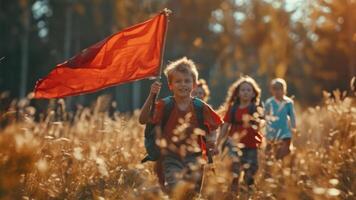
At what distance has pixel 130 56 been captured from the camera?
23.1 feet

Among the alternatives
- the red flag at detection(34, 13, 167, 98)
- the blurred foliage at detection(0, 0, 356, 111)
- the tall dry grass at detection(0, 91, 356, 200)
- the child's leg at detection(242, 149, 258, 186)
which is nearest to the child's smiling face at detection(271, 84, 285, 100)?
the tall dry grass at detection(0, 91, 356, 200)

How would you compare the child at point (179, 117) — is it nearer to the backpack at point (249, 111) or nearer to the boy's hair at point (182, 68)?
the boy's hair at point (182, 68)

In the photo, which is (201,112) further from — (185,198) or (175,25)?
(175,25)

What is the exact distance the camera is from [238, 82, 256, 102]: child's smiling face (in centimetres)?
917

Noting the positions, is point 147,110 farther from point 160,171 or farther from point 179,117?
point 160,171

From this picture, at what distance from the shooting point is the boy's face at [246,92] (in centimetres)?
917

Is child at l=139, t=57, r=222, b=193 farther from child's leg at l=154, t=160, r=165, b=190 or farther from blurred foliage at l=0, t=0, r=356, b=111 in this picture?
blurred foliage at l=0, t=0, r=356, b=111

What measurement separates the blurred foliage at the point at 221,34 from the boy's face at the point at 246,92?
14943mm

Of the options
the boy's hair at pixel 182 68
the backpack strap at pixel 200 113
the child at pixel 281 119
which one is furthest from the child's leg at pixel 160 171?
the child at pixel 281 119

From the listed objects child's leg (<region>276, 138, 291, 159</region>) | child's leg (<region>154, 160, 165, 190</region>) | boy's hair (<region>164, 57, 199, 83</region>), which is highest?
boy's hair (<region>164, 57, 199, 83</region>)

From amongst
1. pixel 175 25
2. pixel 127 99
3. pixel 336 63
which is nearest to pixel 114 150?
pixel 336 63

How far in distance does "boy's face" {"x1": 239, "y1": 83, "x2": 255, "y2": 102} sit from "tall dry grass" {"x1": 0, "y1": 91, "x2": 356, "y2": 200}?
955 millimetres

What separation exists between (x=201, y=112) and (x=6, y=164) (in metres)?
2.18

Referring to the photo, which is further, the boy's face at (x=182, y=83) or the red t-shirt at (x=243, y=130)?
the red t-shirt at (x=243, y=130)
